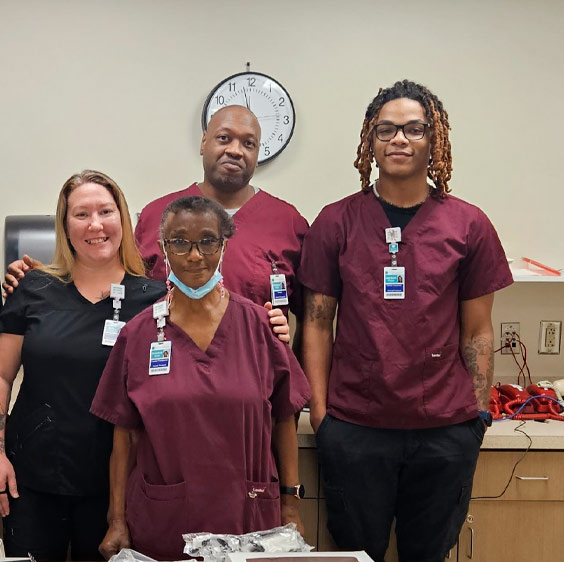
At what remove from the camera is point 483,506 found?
7.73ft

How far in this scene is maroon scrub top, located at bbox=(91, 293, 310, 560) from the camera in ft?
5.14

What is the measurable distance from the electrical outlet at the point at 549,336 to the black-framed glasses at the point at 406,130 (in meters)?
1.33

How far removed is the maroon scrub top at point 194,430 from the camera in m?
1.57

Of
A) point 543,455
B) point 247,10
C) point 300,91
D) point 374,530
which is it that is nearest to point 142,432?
point 374,530

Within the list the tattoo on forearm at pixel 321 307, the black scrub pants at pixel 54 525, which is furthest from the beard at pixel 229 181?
the black scrub pants at pixel 54 525

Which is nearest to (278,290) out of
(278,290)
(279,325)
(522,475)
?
(278,290)

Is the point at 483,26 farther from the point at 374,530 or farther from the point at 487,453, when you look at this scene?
the point at 374,530

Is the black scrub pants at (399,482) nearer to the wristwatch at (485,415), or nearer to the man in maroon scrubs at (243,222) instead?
the wristwatch at (485,415)

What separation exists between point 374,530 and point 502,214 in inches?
58.0

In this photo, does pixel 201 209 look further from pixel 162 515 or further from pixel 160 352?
pixel 162 515

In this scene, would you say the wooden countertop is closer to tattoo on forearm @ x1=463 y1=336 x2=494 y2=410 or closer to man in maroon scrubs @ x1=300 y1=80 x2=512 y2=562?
man in maroon scrubs @ x1=300 y1=80 x2=512 y2=562

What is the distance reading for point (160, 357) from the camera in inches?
63.5

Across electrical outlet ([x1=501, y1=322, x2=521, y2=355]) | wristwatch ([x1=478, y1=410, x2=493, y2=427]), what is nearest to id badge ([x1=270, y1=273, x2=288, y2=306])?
wristwatch ([x1=478, y1=410, x2=493, y2=427])

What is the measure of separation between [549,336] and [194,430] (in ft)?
6.11
